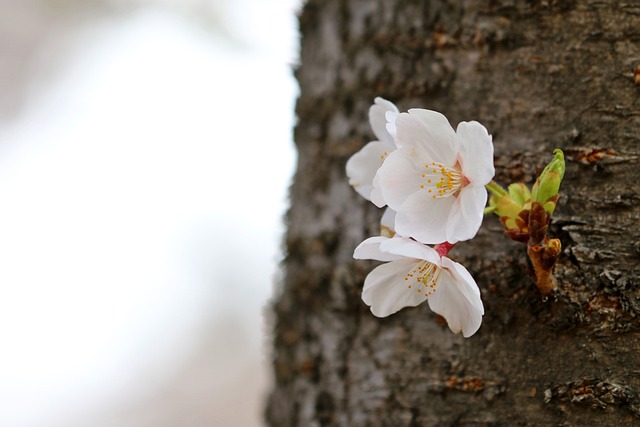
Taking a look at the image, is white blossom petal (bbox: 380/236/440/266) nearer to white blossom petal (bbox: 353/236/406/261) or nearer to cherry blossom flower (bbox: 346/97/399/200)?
white blossom petal (bbox: 353/236/406/261)

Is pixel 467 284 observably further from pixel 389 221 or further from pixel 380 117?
pixel 380 117

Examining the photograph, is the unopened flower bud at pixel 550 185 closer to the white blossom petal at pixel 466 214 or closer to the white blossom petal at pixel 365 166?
the white blossom petal at pixel 466 214

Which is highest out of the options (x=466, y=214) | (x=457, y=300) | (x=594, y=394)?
(x=466, y=214)

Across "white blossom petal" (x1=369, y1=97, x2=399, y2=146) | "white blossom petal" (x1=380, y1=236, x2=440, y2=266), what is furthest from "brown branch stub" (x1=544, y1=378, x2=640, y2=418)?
"white blossom petal" (x1=369, y1=97, x2=399, y2=146)

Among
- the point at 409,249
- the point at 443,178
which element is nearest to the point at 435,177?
the point at 443,178

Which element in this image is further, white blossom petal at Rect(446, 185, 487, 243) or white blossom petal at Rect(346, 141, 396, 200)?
white blossom petal at Rect(346, 141, 396, 200)

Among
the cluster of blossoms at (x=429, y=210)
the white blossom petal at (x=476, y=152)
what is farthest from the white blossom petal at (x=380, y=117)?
the white blossom petal at (x=476, y=152)
